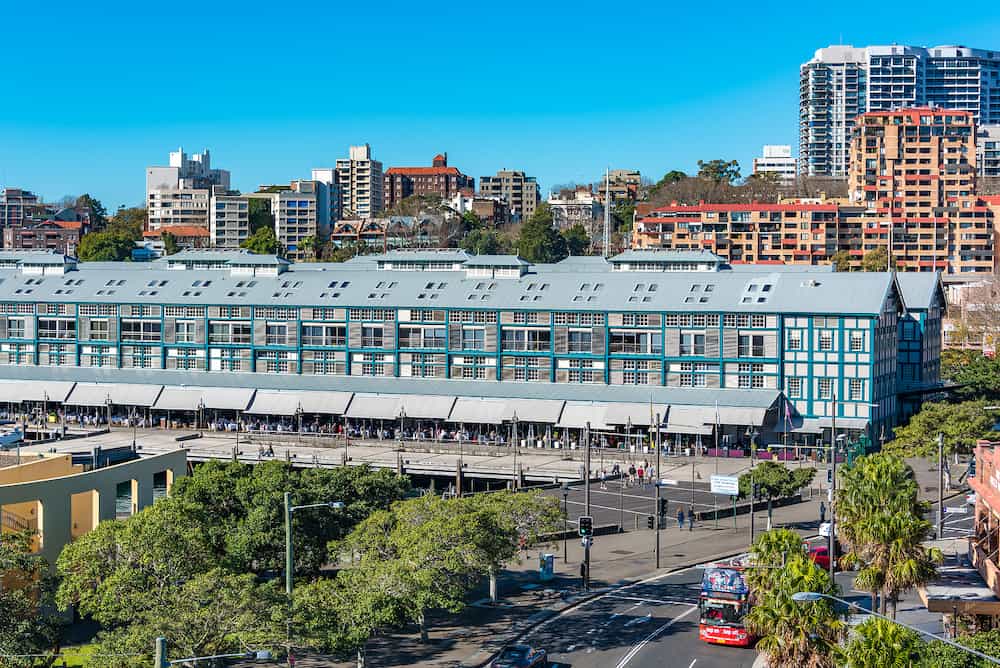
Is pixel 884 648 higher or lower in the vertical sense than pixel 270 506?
lower

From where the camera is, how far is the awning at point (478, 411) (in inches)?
4088

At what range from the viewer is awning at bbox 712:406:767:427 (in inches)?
3792

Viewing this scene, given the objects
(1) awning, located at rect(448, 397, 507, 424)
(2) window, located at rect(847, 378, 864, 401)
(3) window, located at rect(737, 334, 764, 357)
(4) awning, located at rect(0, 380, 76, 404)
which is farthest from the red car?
(4) awning, located at rect(0, 380, 76, 404)

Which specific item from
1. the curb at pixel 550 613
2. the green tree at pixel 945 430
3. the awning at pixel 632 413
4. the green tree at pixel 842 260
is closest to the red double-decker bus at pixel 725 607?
the curb at pixel 550 613

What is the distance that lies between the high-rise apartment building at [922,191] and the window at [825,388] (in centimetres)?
7816

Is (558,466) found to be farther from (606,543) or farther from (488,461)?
(606,543)

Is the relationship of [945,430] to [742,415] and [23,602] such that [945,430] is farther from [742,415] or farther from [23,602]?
[23,602]

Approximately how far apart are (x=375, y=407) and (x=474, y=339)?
32.6 ft

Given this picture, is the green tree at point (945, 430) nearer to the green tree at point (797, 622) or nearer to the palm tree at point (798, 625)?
the green tree at point (797, 622)

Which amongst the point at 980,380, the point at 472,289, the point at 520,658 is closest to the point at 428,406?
the point at 472,289

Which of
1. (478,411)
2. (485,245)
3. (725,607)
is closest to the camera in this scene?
(725,607)

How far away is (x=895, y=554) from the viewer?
44250mm

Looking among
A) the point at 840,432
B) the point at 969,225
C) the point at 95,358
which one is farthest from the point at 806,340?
the point at 969,225

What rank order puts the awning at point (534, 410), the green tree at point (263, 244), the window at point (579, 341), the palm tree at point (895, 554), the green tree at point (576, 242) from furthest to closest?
the green tree at point (576, 242)
the green tree at point (263, 244)
the window at point (579, 341)
the awning at point (534, 410)
the palm tree at point (895, 554)
